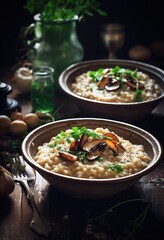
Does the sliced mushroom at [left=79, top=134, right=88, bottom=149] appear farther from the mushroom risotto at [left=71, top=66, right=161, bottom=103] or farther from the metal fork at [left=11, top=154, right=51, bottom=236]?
the mushroom risotto at [left=71, top=66, right=161, bottom=103]

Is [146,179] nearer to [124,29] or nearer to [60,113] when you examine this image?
[60,113]

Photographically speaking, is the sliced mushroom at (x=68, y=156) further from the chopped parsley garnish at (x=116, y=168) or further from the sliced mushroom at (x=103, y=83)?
the sliced mushroom at (x=103, y=83)

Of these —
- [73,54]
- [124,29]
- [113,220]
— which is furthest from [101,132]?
[124,29]

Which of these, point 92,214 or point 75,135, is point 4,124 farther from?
point 92,214

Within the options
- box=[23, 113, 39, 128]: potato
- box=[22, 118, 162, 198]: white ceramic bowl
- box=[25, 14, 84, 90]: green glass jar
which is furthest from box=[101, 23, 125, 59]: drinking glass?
box=[22, 118, 162, 198]: white ceramic bowl

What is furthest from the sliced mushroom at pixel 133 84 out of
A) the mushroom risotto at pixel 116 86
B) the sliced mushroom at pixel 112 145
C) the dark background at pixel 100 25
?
the dark background at pixel 100 25

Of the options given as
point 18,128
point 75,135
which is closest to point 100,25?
point 18,128
